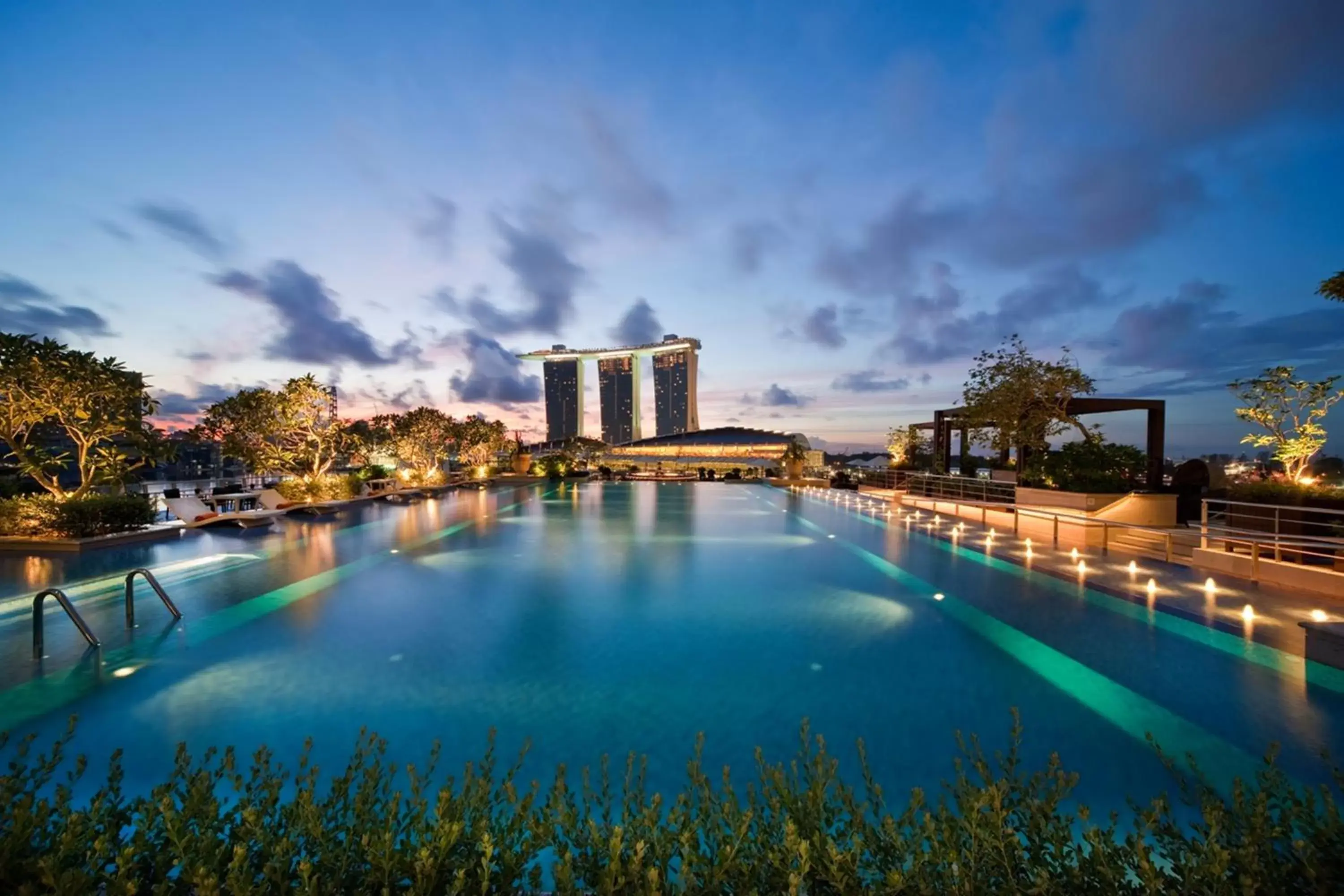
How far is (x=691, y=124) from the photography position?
17.8 meters

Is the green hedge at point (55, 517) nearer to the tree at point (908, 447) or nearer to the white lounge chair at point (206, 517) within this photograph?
the white lounge chair at point (206, 517)

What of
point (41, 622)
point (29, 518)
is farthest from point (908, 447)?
point (29, 518)

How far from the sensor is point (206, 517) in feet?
43.3

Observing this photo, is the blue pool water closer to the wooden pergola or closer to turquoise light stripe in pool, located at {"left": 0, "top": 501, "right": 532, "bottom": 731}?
turquoise light stripe in pool, located at {"left": 0, "top": 501, "right": 532, "bottom": 731}

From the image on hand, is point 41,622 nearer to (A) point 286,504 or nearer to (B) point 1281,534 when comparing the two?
(A) point 286,504

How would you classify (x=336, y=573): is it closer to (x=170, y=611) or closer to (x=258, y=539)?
(x=170, y=611)

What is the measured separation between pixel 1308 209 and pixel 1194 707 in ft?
80.6

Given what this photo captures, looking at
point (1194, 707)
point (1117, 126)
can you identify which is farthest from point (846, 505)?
point (1194, 707)

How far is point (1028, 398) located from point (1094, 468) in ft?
9.45

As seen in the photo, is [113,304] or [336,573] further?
[113,304]

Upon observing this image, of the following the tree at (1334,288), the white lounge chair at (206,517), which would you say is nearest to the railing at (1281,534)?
the tree at (1334,288)

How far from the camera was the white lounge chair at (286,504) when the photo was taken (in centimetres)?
1576

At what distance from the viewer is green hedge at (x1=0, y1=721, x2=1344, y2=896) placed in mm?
1515

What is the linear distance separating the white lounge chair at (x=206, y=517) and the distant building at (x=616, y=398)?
114 m
